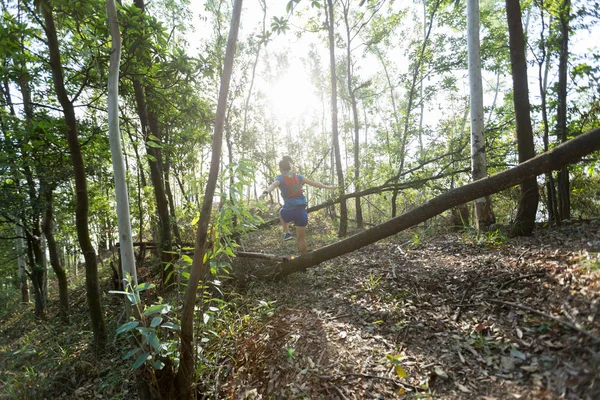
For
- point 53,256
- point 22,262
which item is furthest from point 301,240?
point 22,262

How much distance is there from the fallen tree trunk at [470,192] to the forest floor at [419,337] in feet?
1.70

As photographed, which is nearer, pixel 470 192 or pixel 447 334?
pixel 447 334

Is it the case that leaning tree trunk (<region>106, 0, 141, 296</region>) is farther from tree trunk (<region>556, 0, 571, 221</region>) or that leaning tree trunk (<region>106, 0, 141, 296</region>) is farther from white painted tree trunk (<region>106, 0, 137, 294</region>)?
tree trunk (<region>556, 0, 571, 221</region>)

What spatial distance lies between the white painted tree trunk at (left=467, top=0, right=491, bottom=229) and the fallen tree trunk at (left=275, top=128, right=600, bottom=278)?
2.79 metres

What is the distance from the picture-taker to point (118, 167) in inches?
126

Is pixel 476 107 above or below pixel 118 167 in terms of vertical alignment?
above

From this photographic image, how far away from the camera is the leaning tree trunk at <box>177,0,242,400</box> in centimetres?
237

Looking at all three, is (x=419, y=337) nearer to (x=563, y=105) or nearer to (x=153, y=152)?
(x=153, y=152)

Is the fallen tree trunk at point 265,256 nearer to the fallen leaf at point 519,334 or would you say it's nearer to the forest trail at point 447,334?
the forest trail at point 447,334

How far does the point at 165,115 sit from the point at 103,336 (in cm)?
424

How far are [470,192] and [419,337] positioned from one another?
2.16 meters

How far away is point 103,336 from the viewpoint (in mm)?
4223

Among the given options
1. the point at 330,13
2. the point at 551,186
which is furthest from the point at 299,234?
the point at 330,13

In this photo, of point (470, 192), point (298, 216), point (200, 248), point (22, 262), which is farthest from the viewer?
point (22, 262)
